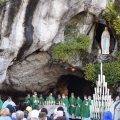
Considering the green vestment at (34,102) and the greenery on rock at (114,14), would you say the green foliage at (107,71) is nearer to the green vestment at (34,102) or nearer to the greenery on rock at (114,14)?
the greenery on rock at (114,14)

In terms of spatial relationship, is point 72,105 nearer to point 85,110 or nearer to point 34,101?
point 85,110

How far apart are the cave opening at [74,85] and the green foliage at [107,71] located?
2.39 m

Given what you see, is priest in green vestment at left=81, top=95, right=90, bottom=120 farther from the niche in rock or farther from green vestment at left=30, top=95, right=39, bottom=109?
the niche in rock

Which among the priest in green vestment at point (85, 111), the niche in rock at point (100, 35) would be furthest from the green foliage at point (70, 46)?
the priest in green vestment at point (85, 111)

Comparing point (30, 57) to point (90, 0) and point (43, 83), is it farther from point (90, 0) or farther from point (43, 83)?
point (90, 0)

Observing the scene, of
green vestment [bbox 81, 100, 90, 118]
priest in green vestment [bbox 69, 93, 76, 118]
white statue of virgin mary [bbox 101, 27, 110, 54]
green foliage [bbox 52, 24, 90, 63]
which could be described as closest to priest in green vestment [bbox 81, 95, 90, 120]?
green vestment [bbox 81, 100, 90, 118]

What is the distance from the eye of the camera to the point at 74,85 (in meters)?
21.8

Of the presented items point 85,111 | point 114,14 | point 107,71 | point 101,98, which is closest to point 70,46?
point 107,71

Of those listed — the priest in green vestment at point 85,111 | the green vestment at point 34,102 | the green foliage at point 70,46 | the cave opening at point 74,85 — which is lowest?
the priest in green vestment at point 85,111

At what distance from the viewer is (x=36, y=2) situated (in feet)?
52.8

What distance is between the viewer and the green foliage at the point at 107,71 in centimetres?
1792

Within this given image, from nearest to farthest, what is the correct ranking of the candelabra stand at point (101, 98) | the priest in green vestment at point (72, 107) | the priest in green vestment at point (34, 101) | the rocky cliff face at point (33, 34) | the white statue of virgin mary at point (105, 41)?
the candelabra stand at point (101, 98)
the rocky cliff face at point (33, 34)
the priest in green vestment at point (34, 101)
the priest in green vestment at point (72, 107)
the white statue of virgin mary at point (105, 41)

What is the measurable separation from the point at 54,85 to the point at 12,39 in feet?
15.8

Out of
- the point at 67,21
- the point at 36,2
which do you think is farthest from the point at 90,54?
the point at 36,2
